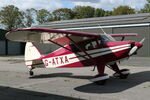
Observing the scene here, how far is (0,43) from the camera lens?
4688 centimetres

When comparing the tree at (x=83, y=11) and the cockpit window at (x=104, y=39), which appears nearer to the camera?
the cockpit window at (x=104, y=39)

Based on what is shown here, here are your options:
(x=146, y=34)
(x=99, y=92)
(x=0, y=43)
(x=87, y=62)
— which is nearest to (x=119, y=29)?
(x=146, y=34)

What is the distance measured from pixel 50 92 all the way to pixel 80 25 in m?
32.8

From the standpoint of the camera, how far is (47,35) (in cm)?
1031

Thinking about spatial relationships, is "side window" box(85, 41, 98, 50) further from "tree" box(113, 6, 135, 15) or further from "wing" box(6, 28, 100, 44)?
"tree" box(113, 6, 135, 15)

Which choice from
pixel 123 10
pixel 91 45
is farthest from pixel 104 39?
pixel 123 10

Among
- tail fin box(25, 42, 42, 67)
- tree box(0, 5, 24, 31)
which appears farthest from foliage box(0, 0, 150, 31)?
tail fin box(25, 42, 42, 67)

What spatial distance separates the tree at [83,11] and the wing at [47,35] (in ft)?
280

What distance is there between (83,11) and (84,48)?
89113mm

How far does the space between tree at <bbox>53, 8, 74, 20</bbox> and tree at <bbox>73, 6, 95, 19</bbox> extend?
167 inches

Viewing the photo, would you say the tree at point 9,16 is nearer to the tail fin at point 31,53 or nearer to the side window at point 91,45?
the tail fin at point 31,53

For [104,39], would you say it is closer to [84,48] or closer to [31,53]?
[84,48]

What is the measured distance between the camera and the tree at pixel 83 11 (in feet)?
319

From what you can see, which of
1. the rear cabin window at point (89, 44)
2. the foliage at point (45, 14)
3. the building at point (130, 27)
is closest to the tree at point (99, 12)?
the foliage at point (45, 14)
